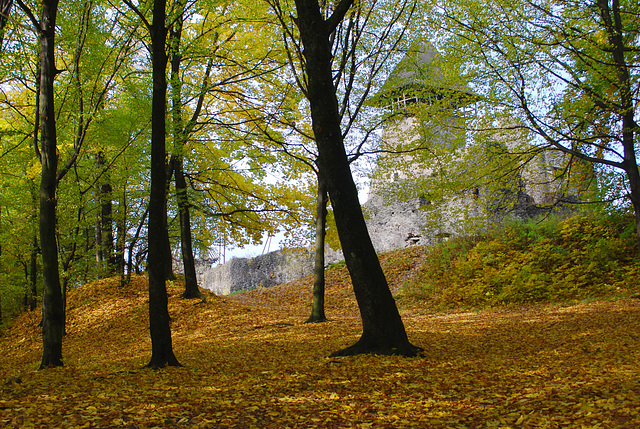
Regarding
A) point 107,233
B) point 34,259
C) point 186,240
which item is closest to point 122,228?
point 107,233

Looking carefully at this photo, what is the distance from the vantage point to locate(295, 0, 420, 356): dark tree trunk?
4949 mm

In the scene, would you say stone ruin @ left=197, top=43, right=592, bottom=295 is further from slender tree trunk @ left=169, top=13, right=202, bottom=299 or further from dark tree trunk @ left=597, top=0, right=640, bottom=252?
slender tree trunk @ left=169, top=13, right=202, bottom=299

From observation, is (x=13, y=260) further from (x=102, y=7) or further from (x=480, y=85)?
(x=480, y=85)

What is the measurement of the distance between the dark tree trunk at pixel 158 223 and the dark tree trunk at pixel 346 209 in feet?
5.97

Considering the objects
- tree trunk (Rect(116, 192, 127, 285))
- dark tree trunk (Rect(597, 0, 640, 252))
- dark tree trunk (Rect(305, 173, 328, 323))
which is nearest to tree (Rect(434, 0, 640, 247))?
dark tree trunk (Rect(597, 0, 640, 252))

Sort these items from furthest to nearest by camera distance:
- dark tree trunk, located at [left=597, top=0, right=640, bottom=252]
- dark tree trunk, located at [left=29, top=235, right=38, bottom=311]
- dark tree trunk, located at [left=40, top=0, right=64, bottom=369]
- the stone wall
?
the stone wall, dark tree trunk, located at [left=29, top=235, right=38, bottom=311], dark tree trunk, located at [left=597, top=0, right=640, bottom=252], dark tree trunk, located at [left=40, top=0, right=64, bottom=369]

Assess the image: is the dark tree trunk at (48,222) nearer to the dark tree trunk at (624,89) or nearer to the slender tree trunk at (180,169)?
the slender tree trunk at (180,169)

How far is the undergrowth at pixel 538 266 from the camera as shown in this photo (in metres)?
9.55

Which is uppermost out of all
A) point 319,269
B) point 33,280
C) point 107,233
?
point 107,233

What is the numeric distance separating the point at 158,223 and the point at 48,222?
188cm

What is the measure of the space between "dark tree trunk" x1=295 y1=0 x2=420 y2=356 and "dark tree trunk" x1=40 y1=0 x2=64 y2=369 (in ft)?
12.0

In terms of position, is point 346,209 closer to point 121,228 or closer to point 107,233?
point 121,228

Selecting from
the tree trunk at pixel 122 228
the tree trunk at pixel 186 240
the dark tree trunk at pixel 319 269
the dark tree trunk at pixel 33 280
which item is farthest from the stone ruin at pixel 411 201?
the dark tree trunk at pixel 33 280

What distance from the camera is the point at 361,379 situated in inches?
152
